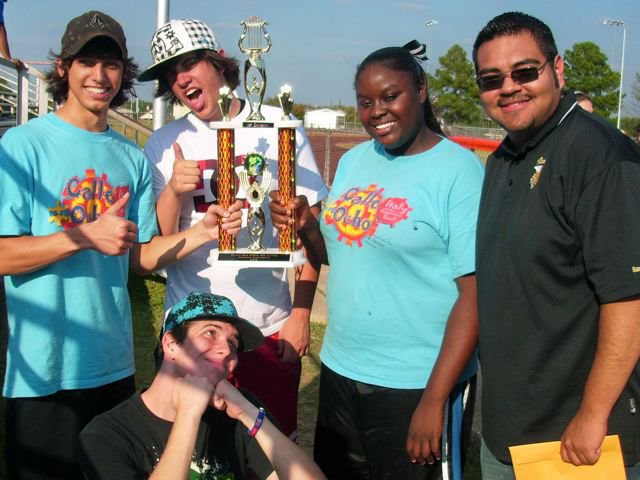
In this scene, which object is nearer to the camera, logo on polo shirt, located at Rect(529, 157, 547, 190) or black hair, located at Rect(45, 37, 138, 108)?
logo on polo shirt, located at Rect(529, 157, 547, 190)

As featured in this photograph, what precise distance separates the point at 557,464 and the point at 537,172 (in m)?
0.91

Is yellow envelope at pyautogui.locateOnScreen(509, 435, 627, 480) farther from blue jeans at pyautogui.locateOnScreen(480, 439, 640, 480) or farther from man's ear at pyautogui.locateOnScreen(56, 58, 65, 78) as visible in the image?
Result: man's ear at pyautogui.locateOnScreen(56, 58, 65, 78)

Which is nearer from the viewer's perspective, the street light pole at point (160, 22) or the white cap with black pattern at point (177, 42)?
the white cap with black pattern at point (177, 42)

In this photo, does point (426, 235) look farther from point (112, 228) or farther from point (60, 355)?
point (60, 355)

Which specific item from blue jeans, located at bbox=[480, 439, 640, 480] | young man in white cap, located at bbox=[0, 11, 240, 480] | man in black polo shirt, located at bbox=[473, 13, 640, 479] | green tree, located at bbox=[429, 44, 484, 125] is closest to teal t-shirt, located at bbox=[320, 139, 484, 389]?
man in black polo shirt, located at bbox=[473, 13, 640, 479]

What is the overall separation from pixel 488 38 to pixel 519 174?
0.46 m

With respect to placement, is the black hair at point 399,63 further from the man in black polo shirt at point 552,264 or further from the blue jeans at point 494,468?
the blue jeans at point 494,468

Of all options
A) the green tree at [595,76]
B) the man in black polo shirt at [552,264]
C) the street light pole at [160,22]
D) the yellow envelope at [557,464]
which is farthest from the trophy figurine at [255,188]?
the green tree at [595,76]

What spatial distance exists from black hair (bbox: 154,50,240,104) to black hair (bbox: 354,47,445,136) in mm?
754

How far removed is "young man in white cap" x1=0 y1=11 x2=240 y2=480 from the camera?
8.82ft

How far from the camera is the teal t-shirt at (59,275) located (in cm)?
275

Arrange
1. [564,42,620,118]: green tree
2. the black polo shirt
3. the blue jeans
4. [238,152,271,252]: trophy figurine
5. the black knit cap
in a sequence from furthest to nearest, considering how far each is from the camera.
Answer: [564,42,620,118]: green tree
[238,152,271,252]: trophy figurine
the black knit cap
the blue jeans
the black polo shirt

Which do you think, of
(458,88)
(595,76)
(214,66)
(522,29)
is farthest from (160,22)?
(458,88)

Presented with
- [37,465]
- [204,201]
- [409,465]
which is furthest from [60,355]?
[409,465]
